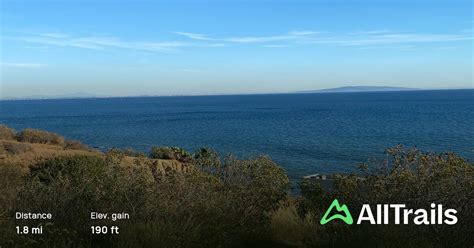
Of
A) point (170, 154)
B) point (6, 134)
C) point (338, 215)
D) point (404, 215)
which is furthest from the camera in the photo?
point (6, 134)

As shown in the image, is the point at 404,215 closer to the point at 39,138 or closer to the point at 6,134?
the point at 39,138

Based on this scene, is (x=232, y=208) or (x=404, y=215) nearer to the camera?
(x=404, y=215)

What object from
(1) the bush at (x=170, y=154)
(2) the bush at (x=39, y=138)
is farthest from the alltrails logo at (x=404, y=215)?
(2) the bush at (x=39, y=138)

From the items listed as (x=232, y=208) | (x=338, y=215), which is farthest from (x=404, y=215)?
(x=232, y=208)

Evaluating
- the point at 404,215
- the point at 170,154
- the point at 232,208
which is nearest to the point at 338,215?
the point at 404,215

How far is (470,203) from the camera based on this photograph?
6.55 m

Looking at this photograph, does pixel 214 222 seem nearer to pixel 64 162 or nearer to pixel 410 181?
pixel 410 181

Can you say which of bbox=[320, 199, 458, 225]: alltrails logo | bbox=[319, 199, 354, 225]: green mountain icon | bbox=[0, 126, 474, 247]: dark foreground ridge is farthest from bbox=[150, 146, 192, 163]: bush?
bbox=[320, 199, 458, 225]: alltrails logo

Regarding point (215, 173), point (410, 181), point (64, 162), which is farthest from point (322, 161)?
point (410, 181)

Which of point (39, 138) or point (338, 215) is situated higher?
point (338, 215)

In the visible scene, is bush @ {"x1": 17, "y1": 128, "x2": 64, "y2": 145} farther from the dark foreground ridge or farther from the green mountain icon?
the green mountain icon

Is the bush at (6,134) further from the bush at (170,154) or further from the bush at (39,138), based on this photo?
the bush at (170,154)

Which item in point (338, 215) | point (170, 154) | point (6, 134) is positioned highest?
point (338, 215)

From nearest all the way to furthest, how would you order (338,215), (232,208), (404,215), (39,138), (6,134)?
(404,215) → (338,215) → (232,208) → (39,138) → (6,134)
